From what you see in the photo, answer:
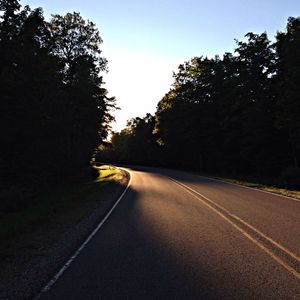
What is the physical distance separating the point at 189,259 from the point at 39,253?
10.4ft

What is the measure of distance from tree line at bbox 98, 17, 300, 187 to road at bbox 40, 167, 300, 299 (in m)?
22.0

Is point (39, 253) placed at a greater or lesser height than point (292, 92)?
lesser

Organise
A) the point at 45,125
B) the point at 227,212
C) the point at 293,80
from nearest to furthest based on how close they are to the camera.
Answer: the point at 227,212
the point at 45,125
the point at 293,80

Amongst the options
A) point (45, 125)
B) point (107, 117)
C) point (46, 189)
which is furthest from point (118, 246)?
point (107, 117)

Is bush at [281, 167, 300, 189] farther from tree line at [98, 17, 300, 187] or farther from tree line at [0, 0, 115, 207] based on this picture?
tree line at [0, 0, 115, 207]

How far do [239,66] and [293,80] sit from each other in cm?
1435

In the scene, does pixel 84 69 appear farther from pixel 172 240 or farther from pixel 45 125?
pixel 172 240

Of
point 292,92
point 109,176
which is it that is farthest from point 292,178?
point 109,176

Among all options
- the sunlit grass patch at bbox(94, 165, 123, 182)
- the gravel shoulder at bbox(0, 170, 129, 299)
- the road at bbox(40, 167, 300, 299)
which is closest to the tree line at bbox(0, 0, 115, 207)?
the sunlit grass patch at bbox(94, 165, 123, 182)

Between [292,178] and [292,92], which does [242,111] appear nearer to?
[292,92]

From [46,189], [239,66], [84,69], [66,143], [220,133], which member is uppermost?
[239,66]

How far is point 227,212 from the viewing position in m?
13.8

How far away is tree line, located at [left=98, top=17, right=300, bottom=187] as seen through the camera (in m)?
39.9

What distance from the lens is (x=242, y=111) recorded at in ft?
170
